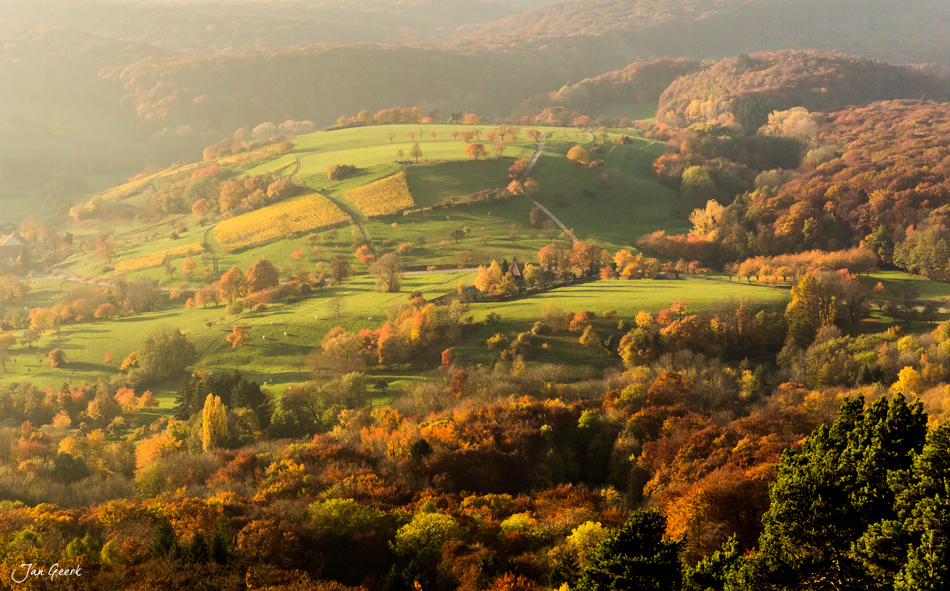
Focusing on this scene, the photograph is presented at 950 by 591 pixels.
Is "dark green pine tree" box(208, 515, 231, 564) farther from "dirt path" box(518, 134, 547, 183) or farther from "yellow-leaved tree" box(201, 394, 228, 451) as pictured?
"dirt path" box(518, 134, 547, 183)

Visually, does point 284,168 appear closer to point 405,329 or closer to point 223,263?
point 223,263

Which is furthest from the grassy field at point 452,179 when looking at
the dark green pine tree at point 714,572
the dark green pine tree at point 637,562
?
the dark green pine tree at point 637,562

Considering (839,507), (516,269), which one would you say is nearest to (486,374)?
(516,269)

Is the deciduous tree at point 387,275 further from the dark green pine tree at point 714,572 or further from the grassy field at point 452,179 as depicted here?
the dark green pine tree at point 714,572

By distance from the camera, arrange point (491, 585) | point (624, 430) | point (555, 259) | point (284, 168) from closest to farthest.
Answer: point (491, 585) < point (624, 430) < point (555, 259) < point (284, 168)

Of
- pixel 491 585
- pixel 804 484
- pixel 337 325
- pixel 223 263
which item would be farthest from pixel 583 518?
pixel 223 263

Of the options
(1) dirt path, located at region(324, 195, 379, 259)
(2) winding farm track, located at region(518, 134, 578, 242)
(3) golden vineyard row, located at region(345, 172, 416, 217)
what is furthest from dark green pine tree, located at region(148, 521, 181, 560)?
(3) golden vineyard row, located at region(345, 172, 416, 217)

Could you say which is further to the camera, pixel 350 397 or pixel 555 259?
pixel 555 259
